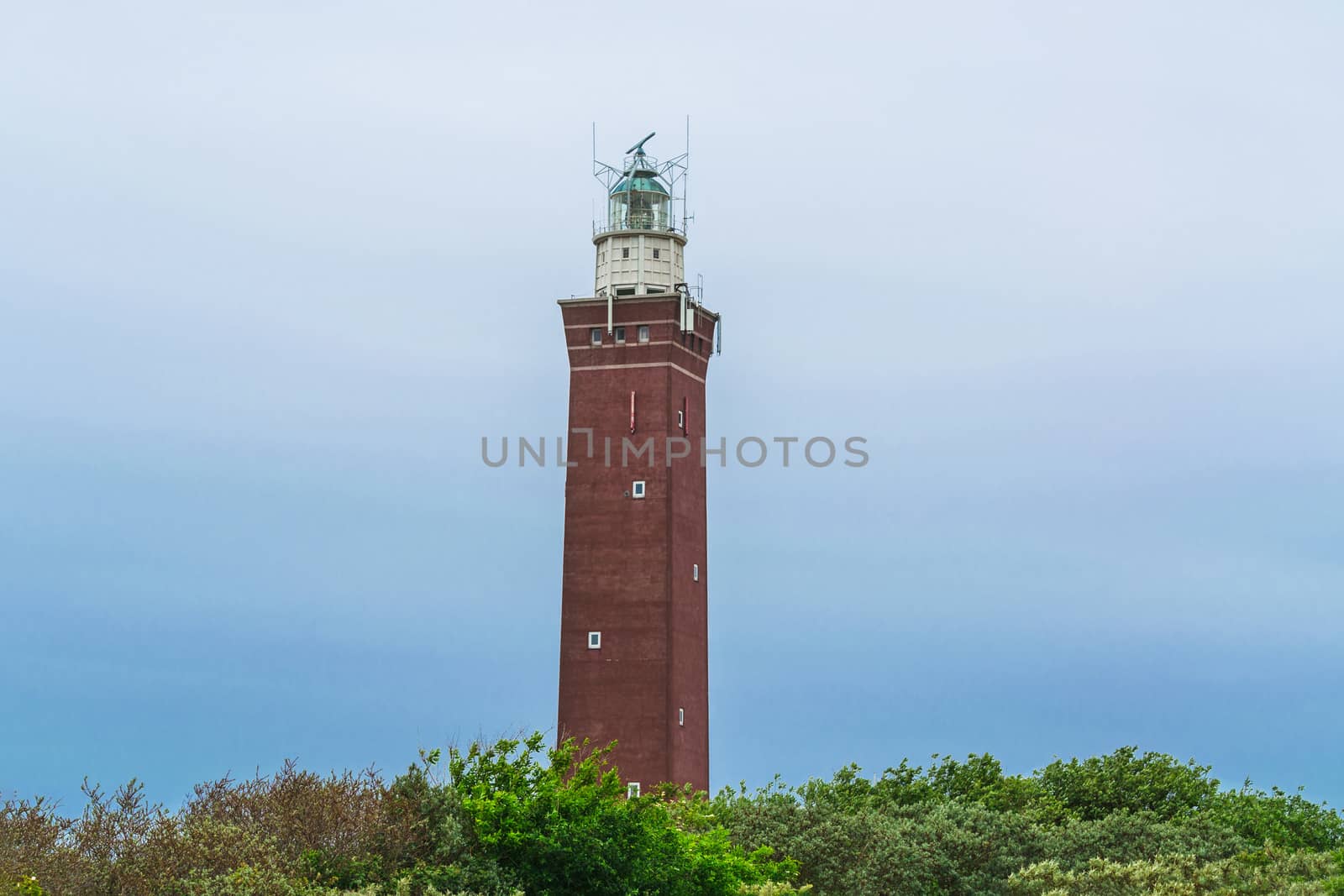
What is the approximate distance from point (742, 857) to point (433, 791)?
39.3 ft

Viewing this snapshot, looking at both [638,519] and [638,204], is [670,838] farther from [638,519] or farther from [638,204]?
[638,204]

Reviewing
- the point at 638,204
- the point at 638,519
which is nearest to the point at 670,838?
the point at 638,519

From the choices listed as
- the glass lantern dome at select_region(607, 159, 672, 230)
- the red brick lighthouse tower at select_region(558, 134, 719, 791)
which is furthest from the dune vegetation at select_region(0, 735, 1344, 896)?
the glass lantern dome at select_region(607, 159, 672, 230)

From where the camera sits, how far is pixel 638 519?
6719cm

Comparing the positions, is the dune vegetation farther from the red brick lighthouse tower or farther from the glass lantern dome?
the glass lantern dome

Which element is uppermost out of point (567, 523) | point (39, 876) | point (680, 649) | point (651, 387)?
point (651, 387)

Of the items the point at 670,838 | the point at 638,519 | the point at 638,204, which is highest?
the point at 638,204

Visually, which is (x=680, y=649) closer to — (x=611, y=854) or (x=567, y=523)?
(x=567, y=523)

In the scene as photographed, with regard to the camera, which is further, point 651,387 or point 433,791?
point 651,387

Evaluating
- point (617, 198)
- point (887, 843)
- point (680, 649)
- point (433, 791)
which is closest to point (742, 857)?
point (887, 843)

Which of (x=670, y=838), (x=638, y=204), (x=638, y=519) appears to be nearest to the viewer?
(x=670, y=838)

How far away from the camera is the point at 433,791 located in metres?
40.9

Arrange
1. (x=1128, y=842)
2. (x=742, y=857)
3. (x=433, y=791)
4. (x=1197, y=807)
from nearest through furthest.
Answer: (x=433, y=791), (x=742, y=857), (x=1128, y=842), (x=1197, y=807)

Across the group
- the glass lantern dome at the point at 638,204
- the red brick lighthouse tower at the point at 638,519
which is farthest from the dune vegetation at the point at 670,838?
the glass lantern dome at the point at 638,204
